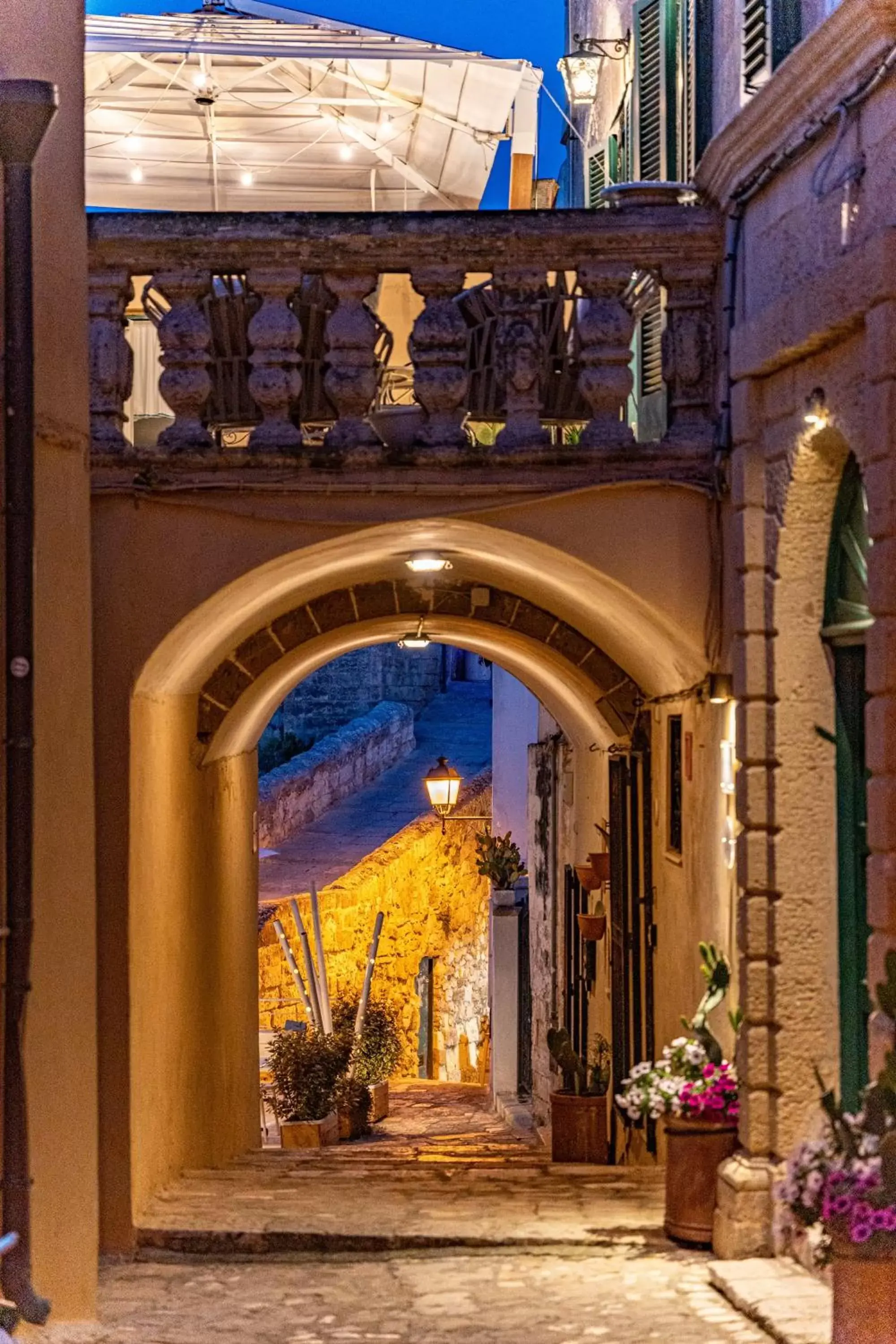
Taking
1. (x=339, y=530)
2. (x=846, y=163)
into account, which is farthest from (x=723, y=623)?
(x=846, y=163)

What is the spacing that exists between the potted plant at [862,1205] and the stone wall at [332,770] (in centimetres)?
1597

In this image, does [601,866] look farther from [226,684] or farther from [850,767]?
[850,767]

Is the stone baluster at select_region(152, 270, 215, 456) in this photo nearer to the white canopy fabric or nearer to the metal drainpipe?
the metal drainpipe

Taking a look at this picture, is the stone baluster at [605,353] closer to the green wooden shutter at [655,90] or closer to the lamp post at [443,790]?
the green wooden shutter at [655,90]

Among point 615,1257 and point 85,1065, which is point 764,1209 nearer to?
point 615,1257

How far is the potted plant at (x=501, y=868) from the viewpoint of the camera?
17.0 m

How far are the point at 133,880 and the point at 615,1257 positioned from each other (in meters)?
2.55

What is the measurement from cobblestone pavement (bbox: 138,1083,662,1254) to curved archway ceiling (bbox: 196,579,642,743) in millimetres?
2394

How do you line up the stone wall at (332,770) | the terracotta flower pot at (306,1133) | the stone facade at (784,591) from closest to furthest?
the stone facade at (784,591) < the terracotta flower pot at (306,1133) < the stone wall at (332,770)

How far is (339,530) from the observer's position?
7.66 m

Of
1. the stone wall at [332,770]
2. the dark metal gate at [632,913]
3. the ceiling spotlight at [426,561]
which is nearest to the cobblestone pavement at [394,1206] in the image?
the dark metal gate at [632,913]

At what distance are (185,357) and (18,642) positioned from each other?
7.69 ft

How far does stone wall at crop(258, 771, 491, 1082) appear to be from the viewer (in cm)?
1930

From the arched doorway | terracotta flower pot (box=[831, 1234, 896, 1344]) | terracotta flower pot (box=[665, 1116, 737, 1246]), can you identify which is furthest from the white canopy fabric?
terracotta flower pot (box=[831, 1234, 896, 1344])
